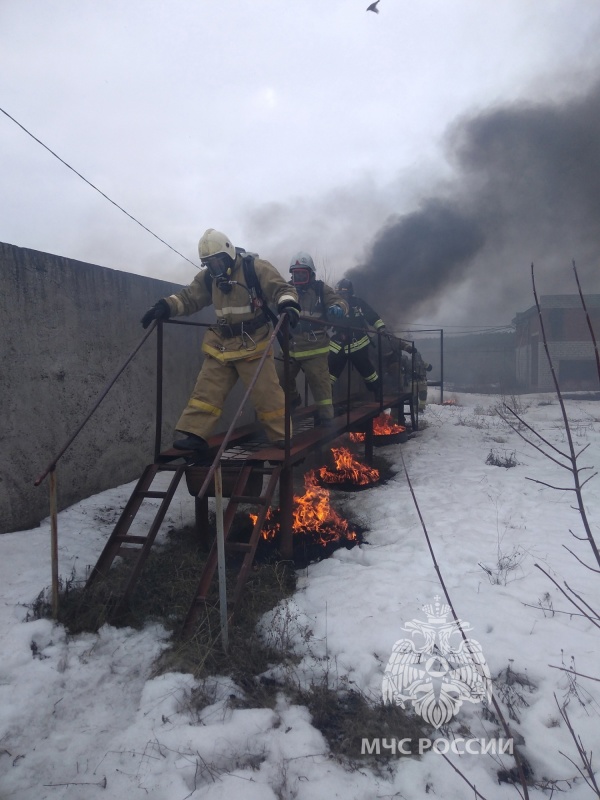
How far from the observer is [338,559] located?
4070 millimetres

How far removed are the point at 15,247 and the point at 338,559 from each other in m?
3.36

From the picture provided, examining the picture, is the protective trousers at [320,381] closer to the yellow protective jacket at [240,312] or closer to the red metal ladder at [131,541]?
the yellow protective jacket at [240,312]

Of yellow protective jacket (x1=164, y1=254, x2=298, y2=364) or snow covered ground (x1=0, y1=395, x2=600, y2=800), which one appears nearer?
snow covered ground (x1=0, y1=395, x2=600, y2=800)

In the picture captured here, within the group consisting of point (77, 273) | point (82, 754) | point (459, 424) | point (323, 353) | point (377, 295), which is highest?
point (377, 295)

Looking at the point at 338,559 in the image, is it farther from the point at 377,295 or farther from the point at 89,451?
the point at 377,295

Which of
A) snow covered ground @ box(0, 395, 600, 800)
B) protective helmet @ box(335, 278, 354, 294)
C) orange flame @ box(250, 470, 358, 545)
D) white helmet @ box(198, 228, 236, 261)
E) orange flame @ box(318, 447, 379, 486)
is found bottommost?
snow covered ground @ box(0, 395, 600, 800)

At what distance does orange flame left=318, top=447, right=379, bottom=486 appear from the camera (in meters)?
6.46

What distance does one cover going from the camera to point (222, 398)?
13.8 ft

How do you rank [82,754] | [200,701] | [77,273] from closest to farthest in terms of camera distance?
[82,754]
[200,701]
[77,273]

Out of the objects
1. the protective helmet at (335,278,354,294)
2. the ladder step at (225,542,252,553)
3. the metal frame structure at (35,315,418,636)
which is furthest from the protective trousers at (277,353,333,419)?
the ladder step at (225,542,252,553)

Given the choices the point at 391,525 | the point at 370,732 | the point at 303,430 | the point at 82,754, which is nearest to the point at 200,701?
the point at 82,754

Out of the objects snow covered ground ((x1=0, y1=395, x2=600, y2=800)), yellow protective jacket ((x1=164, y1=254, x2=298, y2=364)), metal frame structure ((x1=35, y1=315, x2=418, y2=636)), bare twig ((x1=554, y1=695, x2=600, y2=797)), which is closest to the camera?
bare twig ((x1=554, y1=695, x2=600, y2=797))

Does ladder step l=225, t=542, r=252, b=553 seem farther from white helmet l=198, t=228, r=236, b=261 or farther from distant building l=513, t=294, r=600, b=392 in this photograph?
distant building l=513, t=294, r=600, b=392

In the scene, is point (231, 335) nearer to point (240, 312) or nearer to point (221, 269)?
point (240, 312)
